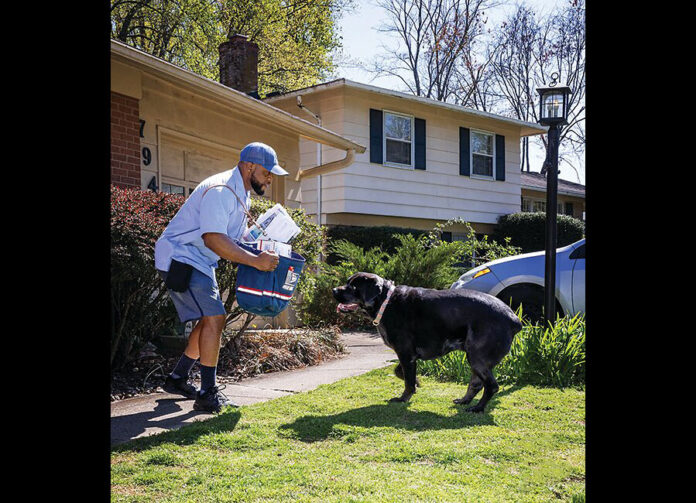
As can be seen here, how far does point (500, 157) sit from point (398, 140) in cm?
410

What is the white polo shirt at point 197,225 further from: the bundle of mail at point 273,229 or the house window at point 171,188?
the house window at point 171,188

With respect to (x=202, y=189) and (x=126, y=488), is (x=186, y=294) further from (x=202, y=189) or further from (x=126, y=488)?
(x=126, y=488)

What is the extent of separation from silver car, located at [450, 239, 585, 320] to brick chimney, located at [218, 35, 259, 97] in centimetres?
699

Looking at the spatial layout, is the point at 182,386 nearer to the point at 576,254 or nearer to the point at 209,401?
the point at 209,401

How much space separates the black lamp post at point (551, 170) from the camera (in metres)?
6.44

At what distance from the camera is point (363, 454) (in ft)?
12.0

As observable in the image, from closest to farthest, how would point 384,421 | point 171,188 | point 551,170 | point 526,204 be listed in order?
point 384,421
point 551,170
point 171,188
point 526,204

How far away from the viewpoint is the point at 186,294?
4.57 meters

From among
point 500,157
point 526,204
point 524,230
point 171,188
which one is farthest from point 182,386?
point 526,204

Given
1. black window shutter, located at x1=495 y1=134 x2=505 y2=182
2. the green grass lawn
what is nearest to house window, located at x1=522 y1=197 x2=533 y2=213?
black window shutter, located at x1=495 y1=134 x2=505 y2=182

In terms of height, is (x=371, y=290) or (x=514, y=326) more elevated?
(x=371, y=290)

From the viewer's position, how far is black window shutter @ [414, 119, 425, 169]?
17344mm

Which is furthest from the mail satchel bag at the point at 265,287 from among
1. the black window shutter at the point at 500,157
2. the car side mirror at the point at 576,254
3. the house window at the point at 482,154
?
the black window shutter at the point at 500,157
